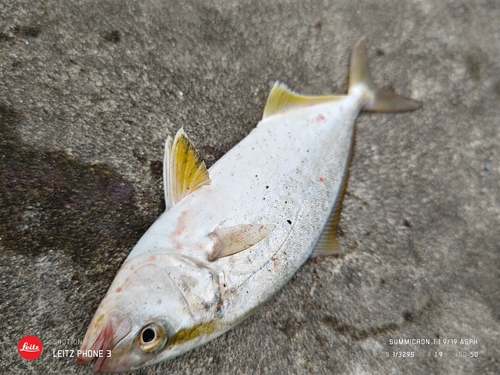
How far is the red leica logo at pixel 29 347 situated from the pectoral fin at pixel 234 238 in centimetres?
92

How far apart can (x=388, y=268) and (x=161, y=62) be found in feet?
6.86

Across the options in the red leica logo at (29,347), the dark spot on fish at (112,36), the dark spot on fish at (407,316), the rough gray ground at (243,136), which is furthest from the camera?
the dark spot on fish at (407,316)

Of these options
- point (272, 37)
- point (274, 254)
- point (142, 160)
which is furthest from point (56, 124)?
point (272, 37)

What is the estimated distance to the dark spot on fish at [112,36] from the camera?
204cm

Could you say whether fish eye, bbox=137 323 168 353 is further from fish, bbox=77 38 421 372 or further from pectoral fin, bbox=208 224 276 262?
pectoral fin, bbox=208 224 276 262

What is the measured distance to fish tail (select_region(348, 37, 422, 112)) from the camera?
2.37 m

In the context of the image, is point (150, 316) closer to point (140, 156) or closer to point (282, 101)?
point (140, 156)

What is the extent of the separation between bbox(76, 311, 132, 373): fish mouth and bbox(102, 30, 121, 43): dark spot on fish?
165 cm

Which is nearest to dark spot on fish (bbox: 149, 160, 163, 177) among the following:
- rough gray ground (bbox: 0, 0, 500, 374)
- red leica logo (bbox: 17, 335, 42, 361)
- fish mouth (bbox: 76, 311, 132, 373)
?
rough gray ground (bbox: 0, 0, 500, 374)

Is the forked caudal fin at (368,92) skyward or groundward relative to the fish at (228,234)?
skyward

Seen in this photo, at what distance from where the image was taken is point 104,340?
126cm

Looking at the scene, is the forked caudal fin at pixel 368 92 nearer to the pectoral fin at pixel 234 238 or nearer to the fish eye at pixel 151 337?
the pectoral fin at pixel 234 238

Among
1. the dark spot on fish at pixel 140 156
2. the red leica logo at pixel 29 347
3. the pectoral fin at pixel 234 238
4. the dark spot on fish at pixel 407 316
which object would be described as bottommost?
the dark spot on fish at pixel 407 316

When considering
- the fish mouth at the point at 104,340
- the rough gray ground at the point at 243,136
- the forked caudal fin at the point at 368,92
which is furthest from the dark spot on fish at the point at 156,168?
the forked caudal fin at the point at 368,92
